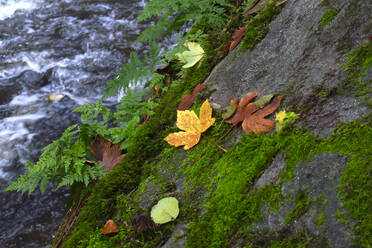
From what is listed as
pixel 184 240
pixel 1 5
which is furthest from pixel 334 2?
pixel 1 5

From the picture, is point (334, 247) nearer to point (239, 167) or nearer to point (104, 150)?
point (239, 167)

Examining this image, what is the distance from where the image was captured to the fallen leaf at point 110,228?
208 centimetres

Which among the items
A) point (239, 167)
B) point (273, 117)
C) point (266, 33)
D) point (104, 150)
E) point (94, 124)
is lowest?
point (104, 150)

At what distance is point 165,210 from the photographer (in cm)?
191

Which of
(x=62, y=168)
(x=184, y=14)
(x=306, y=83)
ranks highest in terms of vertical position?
(x=184, y=14)

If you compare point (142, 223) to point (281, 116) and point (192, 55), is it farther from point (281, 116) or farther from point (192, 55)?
point (192, 55)

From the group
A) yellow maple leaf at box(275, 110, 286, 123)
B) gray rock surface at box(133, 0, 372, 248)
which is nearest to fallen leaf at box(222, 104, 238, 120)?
gray rock surface at box(133, 0, 372, 248)

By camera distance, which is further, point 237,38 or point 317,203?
point 237,38

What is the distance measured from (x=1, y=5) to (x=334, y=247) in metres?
9.11

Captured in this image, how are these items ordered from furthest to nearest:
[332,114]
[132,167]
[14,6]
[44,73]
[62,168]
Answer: [14,6], [44,73], [62,168], [132,167], [332,114]

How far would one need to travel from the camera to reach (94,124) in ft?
10.5

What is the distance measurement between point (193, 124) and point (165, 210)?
2.15 feet

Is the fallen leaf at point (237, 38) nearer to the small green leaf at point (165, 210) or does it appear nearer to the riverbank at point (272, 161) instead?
the riverbank at point (272, 161)

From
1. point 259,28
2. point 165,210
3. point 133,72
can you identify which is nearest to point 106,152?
point 133,72
